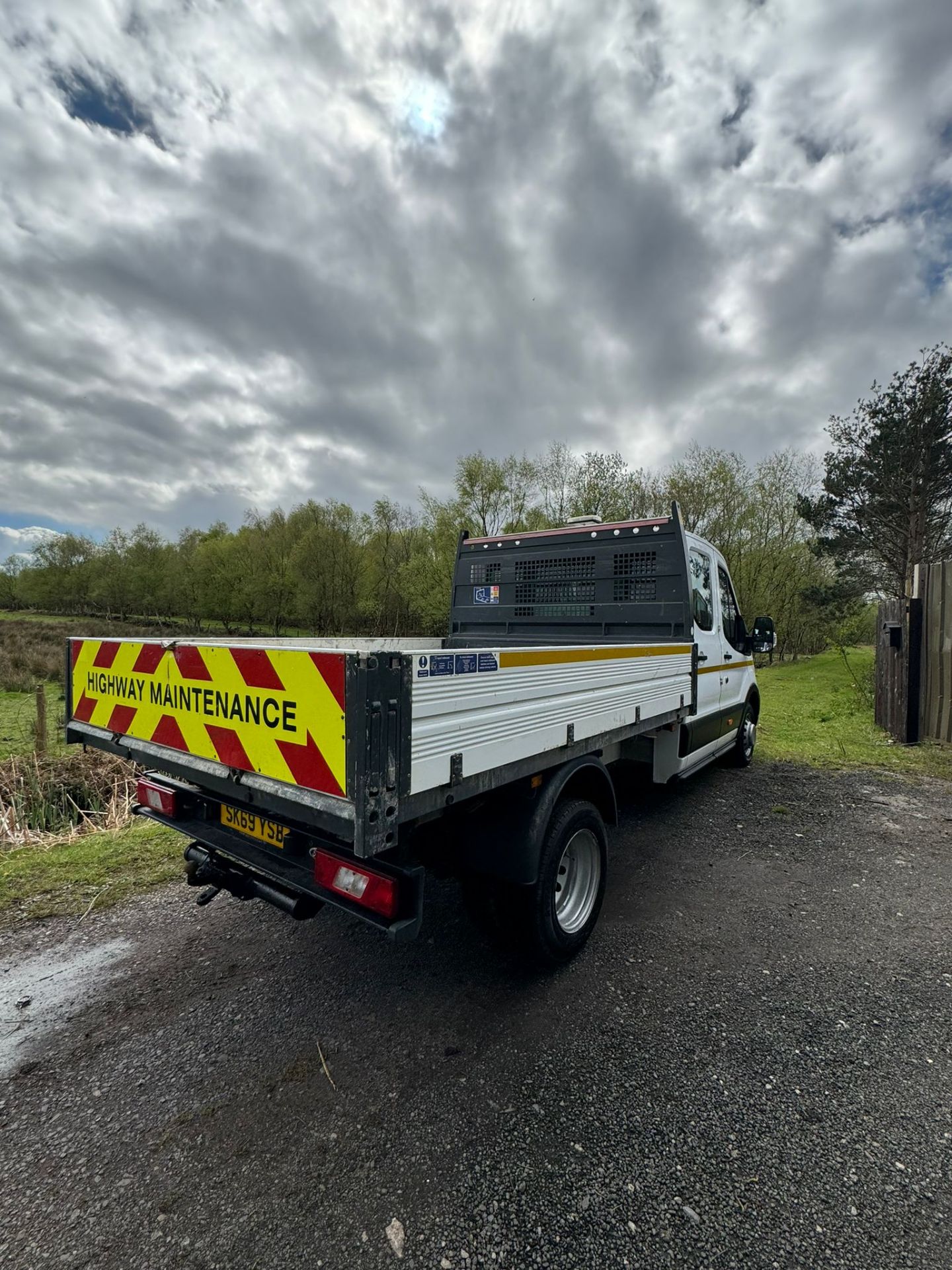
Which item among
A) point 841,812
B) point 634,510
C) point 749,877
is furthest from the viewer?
point 634,510

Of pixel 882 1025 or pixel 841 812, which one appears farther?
pixel 841 812

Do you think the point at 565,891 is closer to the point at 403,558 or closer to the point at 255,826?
the point at 255,826

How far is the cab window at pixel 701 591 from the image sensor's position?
4.59 meters

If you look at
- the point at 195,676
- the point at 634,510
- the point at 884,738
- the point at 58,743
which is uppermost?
the point at 634,510

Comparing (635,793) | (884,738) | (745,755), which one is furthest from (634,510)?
(635,793)

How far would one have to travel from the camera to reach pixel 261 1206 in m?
1.69

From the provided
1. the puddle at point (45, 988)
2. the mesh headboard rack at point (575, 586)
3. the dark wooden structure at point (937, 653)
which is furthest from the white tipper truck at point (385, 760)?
the dark wooden structure at point (937, 653)

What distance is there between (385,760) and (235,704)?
0.77 m

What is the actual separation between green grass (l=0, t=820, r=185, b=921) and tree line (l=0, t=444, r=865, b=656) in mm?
17245

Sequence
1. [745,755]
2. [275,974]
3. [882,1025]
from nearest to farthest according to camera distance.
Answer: [882,1025] < [275,974] < [745,755]

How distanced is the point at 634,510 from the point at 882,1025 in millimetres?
23276

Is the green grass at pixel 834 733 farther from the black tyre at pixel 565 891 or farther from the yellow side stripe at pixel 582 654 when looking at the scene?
the black tyre at pixel 565 891

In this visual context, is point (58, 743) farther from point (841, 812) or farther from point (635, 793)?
point (841, 812)

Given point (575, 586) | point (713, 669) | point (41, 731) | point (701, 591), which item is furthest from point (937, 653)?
point (41, 731)
